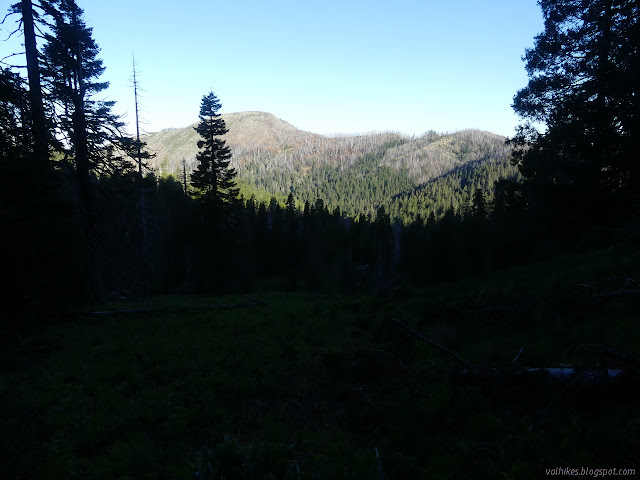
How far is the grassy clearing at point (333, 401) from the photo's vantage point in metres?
3.50

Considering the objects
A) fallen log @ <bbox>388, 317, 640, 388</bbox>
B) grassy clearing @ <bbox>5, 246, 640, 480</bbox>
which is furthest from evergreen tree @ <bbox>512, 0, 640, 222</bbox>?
fallen log @ <bbox>388, 317, 640, 388</bbox>

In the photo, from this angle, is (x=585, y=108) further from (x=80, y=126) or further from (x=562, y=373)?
(x=80, y=126)

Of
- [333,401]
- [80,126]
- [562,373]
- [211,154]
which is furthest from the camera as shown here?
[211,154]

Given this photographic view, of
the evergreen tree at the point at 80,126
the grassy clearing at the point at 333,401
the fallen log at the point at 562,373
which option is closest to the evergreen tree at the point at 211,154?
the evergreen tree at the point at 80,126

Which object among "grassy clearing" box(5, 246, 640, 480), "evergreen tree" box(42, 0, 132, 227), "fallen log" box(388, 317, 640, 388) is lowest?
"grassy clearing" box(5, 246, 640, 480)

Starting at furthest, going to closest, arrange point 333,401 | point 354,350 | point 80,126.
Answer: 1. point 80,126
2. point 354,350
3. point 333,401

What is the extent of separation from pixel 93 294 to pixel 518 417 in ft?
59.1

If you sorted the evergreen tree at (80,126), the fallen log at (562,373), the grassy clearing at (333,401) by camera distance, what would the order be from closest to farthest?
1. the grassy clearing at (333,401)
2. the fallen log at (562,373)
3. the evergreen tree at (80,126)

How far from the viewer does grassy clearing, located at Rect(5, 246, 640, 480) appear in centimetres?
350

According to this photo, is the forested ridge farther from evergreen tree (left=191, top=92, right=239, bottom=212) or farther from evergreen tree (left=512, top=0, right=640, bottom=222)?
evergreen tree (left=191, top=92, right=239, bottom=212)

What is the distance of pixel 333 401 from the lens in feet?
19.2

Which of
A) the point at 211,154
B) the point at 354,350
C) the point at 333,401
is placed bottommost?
the point at 333,401

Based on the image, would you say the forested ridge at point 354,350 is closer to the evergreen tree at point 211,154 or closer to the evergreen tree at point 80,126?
the evergreen tree at point 80,126

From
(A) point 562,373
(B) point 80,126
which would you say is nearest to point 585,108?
(A) point 562,373
